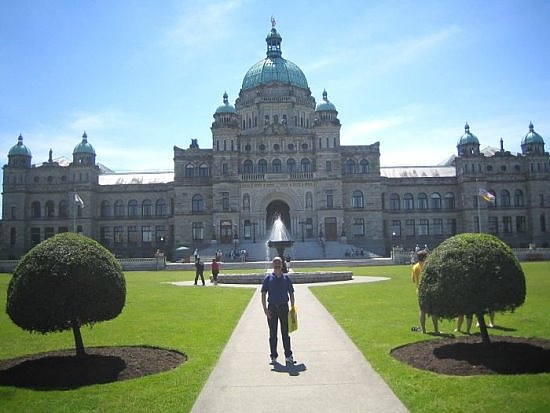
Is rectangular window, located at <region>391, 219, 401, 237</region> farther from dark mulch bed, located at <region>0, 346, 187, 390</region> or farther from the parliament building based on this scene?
dark mulch bed, located at <region>0, 346, 187, 390</region>

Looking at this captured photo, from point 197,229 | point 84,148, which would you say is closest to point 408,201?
point 197,229

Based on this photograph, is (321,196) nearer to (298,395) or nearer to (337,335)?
(337,335)

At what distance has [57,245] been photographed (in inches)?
506

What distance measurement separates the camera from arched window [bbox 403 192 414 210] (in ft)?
289

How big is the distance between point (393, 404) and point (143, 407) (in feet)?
14.4

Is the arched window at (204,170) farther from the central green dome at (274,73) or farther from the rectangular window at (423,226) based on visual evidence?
the rectangular window at (423,226)

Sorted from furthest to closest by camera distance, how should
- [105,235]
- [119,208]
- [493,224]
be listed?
1. [119,208]
2. [105,235]
3. [493,224]

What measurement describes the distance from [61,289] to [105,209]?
80.0m

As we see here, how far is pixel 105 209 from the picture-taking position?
88875mm

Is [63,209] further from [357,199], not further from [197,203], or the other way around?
[357,199]

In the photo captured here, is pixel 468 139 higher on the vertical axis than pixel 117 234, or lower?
higher

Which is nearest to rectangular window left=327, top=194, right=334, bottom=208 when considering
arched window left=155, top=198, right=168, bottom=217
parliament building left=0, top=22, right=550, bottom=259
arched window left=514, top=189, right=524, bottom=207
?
parliament building left=0, top=22, right=550, bottom=259

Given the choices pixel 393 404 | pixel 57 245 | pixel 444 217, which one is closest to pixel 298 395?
pixel 393 404

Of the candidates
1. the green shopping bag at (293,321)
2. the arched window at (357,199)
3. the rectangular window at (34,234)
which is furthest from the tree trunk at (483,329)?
the rectangular window at (34,234)
